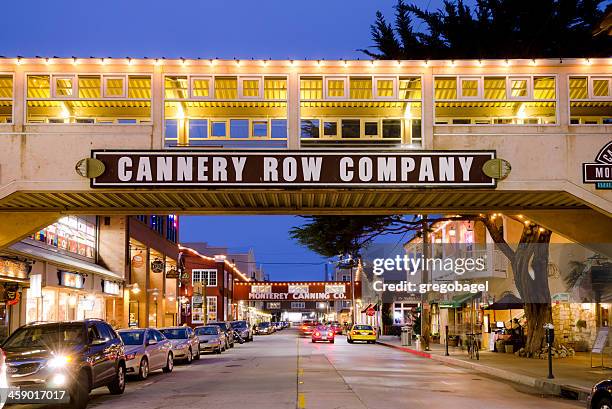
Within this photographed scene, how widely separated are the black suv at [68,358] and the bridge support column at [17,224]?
5.49 m

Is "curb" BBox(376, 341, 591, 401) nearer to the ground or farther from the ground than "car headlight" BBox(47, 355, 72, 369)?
nearer to the ground

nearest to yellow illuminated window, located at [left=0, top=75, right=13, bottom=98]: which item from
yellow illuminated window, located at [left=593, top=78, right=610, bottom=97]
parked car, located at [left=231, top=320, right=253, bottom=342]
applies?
yellow illuminated window, located at [left=593, top=78, right=610, bottom=97]

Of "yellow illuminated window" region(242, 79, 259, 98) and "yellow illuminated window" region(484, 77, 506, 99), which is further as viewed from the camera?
"yellow illuminated window" region(242, 79, 259, 98)

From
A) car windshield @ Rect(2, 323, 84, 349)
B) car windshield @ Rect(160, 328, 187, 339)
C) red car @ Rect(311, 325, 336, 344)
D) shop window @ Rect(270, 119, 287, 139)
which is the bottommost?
red car @ Rect(311, 325, 336, 344)

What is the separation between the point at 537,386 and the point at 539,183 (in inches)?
223

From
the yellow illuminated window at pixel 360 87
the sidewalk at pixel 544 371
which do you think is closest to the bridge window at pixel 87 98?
the yellow illuminated window at pixel 360 87

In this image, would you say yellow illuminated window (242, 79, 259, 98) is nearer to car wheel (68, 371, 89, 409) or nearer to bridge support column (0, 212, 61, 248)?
bridge support column (0, 212, 61, 248)

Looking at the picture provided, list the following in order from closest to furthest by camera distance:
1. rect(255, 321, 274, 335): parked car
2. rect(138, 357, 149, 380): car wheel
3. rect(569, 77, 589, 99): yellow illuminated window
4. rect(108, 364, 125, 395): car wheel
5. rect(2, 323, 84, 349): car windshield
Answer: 1. rect(2, 323, 84, 349): car windshield
2. rect(108, 364, 125, 395): car wheel
3. rect(569, 77, 589, 99): yellow illuminated window
4. rect(138, 357, 149, 380): car wheel
5. rect(255, 321, 274, 335): parked car

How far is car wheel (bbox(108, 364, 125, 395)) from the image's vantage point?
18.7 metres

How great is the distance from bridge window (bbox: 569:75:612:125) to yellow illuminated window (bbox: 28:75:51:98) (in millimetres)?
13817

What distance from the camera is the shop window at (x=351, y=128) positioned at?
23.0 m

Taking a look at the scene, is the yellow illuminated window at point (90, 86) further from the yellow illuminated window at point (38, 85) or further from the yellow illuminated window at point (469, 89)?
the yellow illuminated window at point (469, 89)

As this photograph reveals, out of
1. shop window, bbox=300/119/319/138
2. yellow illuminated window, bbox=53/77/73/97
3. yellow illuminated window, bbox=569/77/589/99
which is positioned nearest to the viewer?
yellow illuminated window, bbox=53/77/73/97

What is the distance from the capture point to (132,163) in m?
19.7
